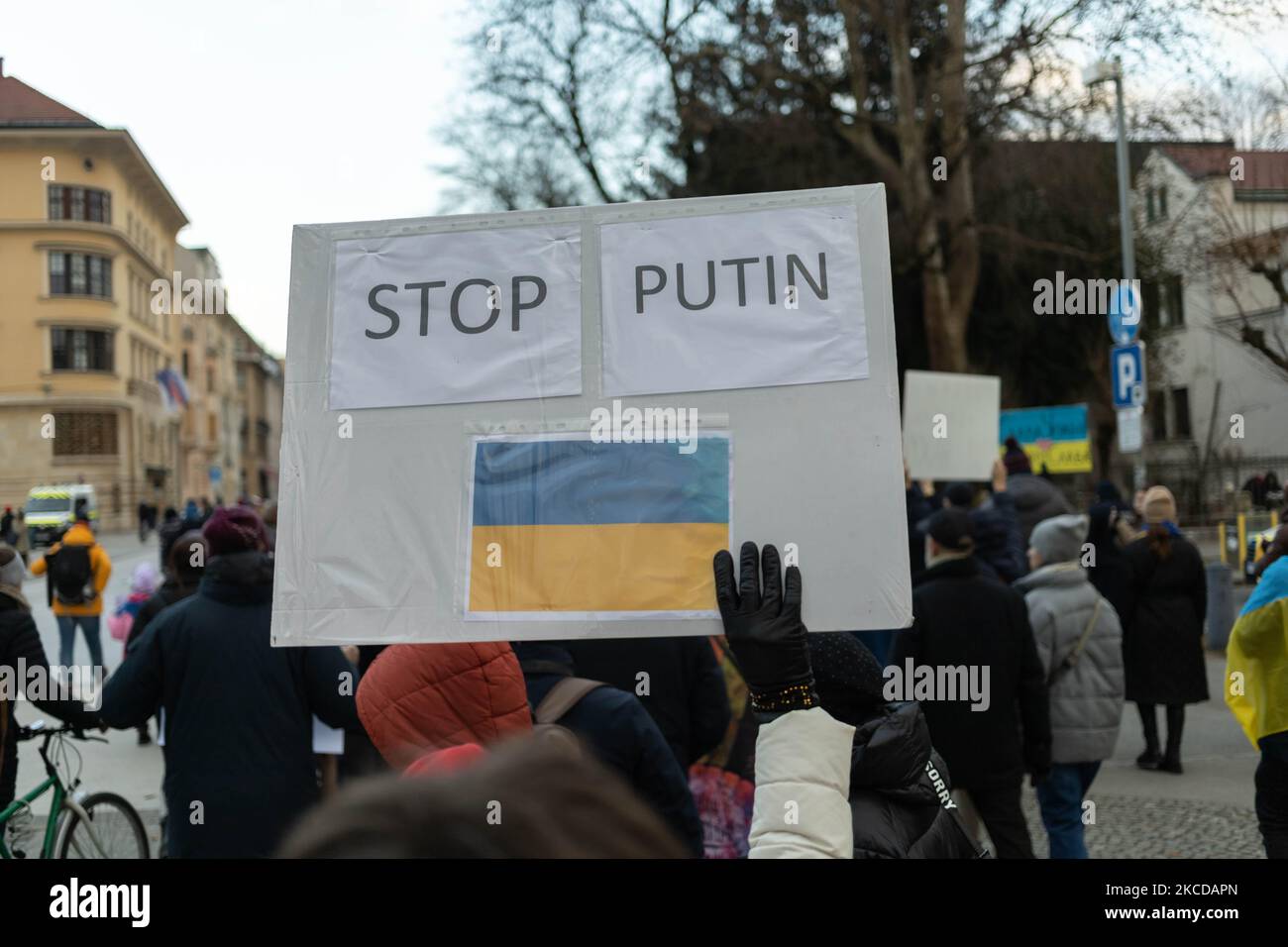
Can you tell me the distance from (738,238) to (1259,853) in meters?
4.81

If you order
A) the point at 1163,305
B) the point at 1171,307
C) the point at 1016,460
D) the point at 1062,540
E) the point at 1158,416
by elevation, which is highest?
the point at 1171,307

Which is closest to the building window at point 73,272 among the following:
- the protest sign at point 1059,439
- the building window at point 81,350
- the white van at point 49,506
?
the building window at point 81,350

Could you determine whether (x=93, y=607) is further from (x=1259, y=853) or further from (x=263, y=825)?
(x=1259, y=853)

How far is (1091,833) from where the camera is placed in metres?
6.69

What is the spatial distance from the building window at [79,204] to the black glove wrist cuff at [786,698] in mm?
12061

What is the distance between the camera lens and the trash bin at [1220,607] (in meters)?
13.1

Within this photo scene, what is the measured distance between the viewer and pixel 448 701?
270cm

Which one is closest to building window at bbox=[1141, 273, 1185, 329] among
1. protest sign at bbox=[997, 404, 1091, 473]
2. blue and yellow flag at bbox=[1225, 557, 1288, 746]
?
protest sign at bbox=[997, 404, 1091, 473]

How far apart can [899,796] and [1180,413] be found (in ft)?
138

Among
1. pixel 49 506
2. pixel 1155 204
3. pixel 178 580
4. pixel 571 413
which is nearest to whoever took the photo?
pixel 571 413

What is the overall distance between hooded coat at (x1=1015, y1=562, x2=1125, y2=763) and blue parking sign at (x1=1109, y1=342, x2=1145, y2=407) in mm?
8589

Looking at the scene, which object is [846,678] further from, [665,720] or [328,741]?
[328,741]

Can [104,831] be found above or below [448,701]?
below

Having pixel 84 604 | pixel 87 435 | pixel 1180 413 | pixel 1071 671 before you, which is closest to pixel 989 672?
pixel 1071 671
